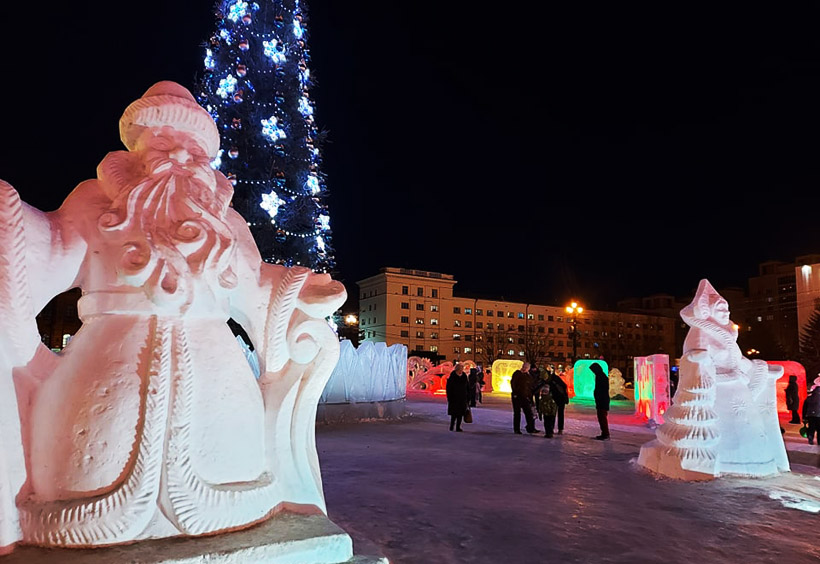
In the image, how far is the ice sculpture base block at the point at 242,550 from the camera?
1.92 metres

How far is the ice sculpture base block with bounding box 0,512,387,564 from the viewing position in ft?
6.29

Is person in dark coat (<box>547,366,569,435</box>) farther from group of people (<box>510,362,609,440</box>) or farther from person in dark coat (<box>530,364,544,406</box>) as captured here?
person in dark coat (<box>530,364,544,406</box>)

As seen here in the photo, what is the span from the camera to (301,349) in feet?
8.56

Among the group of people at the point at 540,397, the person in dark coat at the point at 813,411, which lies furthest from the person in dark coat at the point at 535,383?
the person in dark coat at the point at 813,411

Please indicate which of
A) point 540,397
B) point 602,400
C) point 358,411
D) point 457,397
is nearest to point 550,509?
point 540,397

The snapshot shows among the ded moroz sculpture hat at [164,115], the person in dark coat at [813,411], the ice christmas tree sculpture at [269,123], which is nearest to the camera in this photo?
the ded moroz sculpture hat at [164,115]

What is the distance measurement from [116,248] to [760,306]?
223ft

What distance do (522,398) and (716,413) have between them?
483 centimetres

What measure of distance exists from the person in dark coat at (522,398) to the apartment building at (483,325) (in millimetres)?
53420

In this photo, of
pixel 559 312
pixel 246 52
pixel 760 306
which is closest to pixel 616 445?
pixel 246 52

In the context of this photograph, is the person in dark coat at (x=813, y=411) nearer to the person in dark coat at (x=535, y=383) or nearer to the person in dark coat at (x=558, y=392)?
the person in dark coat at (x=558, y=392)

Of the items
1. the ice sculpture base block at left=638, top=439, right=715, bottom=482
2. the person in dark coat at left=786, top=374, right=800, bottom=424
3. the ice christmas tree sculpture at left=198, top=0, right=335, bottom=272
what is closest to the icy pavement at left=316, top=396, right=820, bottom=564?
the ice sculpture base block at left=638, top=439, right=715, bottom=482

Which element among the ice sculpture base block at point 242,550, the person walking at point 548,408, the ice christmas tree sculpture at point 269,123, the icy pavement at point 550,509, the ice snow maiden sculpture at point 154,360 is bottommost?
the icy pavement at point 550,509

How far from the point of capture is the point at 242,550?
205 centimetres
